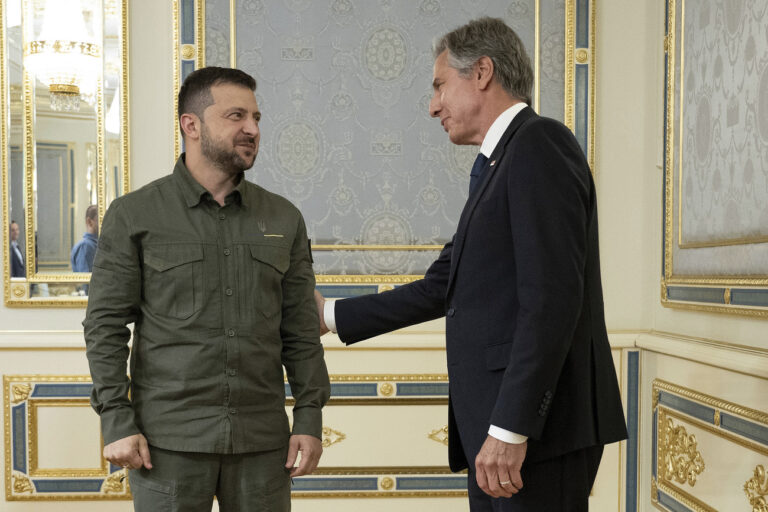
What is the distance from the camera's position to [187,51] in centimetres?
317

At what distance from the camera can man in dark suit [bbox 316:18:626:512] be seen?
144cm

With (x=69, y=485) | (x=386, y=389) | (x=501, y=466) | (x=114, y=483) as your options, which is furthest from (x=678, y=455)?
(x=69, y=485)

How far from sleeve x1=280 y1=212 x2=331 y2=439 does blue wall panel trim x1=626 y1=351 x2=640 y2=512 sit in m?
1.76

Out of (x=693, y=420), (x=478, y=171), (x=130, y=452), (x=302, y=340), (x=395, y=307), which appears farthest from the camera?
(x=693, y=420)

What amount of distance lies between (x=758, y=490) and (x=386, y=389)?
1468mm

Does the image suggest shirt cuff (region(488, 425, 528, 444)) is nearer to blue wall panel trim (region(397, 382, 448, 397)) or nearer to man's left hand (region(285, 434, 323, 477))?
man's left hand (region(285, 434, 323, 477))

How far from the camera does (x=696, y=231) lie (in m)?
2.73

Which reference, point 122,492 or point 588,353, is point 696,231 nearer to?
point 588,353

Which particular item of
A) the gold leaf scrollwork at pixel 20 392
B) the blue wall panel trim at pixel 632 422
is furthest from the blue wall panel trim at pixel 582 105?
the gold leaf scrollwork at pixel 20 392

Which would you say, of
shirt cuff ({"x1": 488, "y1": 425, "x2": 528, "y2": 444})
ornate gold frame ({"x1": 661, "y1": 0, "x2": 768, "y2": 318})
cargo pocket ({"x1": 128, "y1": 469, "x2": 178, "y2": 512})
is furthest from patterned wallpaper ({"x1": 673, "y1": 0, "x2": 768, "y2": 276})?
cargo pocket ({"x1": 128, "y1": 469, "x2": 178, "y2": 512})

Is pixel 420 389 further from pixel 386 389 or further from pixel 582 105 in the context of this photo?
pixel 582 105

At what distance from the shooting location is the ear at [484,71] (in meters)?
1.67

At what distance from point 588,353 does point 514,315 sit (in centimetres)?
17

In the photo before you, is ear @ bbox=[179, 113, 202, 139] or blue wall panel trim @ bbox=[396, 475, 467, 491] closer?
ear @ bbox=[179, 113, 202, 139]
